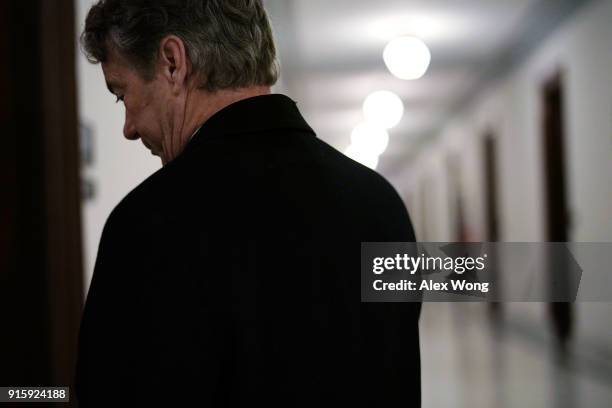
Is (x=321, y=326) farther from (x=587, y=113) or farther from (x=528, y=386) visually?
(x=587, y=113)

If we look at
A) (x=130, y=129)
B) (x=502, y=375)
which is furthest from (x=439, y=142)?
(x=130, y=129)

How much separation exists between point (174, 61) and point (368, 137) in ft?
33.4

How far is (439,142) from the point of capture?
13.9m

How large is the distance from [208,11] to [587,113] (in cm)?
532

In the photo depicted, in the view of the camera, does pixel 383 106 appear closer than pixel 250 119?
No

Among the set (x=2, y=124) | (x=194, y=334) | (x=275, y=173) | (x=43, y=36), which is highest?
(x=43, y=36)

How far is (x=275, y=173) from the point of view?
0.82 metres

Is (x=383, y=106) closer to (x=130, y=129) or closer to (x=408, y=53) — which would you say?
(x=408, y=53)

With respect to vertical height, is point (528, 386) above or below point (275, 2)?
below

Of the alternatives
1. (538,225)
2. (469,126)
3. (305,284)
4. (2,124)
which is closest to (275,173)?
(305,284)

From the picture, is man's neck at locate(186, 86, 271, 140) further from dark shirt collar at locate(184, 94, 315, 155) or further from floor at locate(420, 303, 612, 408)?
floor at locate(420, 303, 612, 408)

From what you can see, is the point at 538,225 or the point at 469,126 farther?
the point at 469,126

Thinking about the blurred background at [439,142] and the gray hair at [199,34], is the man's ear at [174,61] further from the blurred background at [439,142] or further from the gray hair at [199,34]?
the blurred background at [439,142]

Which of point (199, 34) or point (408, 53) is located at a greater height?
point (408, 53)
